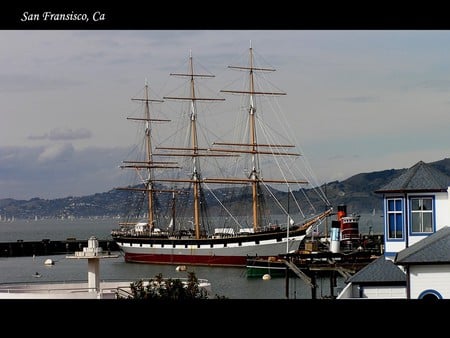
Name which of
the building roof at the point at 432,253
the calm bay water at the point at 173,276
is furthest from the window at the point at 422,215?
the calm bay water at the point at 173,276

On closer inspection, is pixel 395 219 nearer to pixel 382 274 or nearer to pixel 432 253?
pixel 382 274

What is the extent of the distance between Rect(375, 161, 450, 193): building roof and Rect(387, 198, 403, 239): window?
233 millimetres

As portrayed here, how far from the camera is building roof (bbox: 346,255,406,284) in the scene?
13719 mm

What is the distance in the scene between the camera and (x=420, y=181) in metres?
13.8

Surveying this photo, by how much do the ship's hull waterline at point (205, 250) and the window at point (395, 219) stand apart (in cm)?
3266

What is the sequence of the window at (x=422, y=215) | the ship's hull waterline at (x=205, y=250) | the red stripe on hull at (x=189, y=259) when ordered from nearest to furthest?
the window at (x=422, y=215)
the ship's hull waterline at (x=205, y=250)
the red stripe on hull at (x=189, y=259)

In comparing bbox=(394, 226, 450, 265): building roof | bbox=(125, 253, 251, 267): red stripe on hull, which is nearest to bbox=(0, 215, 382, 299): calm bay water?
bbox=(125, 253, 251, 267): red stripe on hull

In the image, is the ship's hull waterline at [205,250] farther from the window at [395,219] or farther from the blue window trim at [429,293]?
the blue window trim at [429,293]

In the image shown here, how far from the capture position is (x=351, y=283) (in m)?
14.3

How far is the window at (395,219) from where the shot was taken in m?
13.9

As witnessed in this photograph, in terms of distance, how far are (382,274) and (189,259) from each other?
38.4 meters
